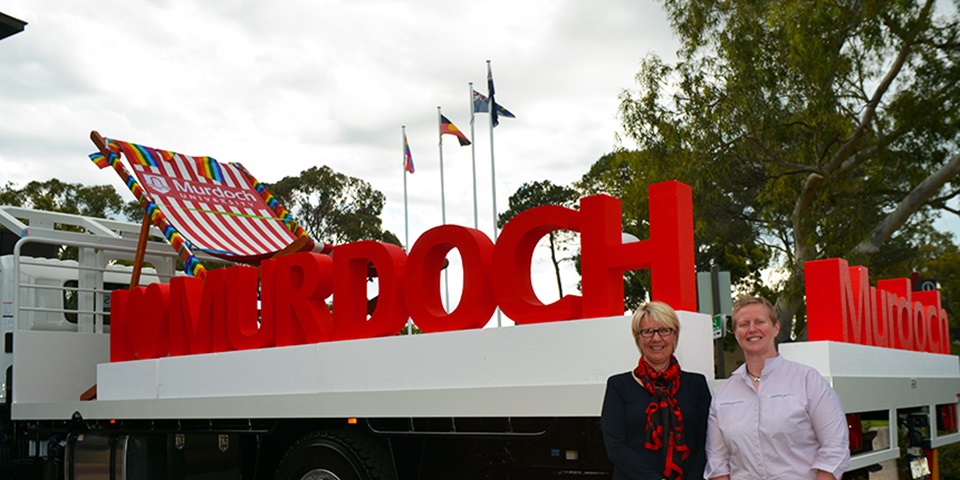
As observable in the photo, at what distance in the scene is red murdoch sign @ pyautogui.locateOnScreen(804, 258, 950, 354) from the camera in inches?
202

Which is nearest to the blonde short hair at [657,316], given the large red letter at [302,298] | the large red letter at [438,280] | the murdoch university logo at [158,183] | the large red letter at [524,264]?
the large red letter at [524,264]

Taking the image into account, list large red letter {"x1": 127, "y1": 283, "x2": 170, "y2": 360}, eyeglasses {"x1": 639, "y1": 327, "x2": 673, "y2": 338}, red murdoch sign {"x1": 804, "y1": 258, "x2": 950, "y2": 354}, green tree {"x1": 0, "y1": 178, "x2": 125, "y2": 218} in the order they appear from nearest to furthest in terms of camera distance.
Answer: eyeglasses {"x1": 639, "y1": 327, "x2": 673, "y2": 338}, red murdoch sign {"x1": 804, "y1": 258, "x2": 950, "y2": 354}, large red letter {"x1": 127, "y1": 283, "x2": 170, "y2": 360}, green tree {"x1": 0, "y1": 178, "x2": 125, "y2": 218}

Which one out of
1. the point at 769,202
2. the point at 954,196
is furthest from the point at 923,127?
the point at 769,202

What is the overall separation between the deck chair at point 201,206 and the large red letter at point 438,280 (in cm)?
245

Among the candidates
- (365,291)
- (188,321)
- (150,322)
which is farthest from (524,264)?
(150,322)

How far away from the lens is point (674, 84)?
20.5 metres

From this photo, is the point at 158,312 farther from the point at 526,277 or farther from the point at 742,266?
the point at 742,266

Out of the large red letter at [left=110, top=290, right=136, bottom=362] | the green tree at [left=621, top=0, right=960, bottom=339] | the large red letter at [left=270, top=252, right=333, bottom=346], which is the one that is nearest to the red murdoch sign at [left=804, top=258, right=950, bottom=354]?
the large red letter at [left=270, top=252, right=333, bottom=346]

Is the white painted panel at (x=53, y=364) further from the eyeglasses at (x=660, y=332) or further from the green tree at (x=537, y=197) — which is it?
the green tree at (x=537, y=197)

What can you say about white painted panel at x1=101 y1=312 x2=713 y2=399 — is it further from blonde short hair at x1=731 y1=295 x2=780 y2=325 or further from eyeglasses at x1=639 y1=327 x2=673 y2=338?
blonde short hair at x1=731 y1=295 x2=780 y2=325

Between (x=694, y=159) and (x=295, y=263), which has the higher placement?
(x=694, y=159)

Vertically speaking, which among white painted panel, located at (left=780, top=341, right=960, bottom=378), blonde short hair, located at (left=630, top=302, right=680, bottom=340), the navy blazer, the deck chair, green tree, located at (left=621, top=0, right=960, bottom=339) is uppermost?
green tree, located at (left=621, top=0, right=960, bottom=339)

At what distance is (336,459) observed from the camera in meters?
6.02

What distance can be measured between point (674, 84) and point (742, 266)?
14.6 metres
